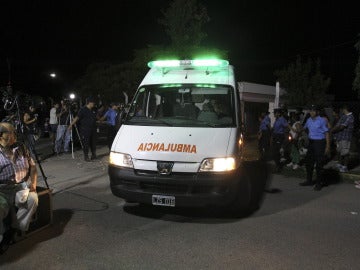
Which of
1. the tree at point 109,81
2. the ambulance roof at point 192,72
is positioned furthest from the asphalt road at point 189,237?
the tree at point 109,81

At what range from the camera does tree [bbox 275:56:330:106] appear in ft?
110

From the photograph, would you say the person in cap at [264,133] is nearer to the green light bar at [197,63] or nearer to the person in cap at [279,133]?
the person in cap at [279,133]

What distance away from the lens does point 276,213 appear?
6719mm

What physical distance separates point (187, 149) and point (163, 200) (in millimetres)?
779

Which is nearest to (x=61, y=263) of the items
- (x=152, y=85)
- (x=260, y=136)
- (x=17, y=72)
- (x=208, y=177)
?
(x=208, y=177)

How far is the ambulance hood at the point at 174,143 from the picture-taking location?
5.69 meters

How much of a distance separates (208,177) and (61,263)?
2160 mm

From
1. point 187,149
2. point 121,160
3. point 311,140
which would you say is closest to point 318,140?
point 311,140

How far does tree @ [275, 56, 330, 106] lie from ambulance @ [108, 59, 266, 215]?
1091 inches

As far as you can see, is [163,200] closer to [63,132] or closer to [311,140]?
[311,140]

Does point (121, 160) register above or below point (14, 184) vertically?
above

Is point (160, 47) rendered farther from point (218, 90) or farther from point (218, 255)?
point (218, 255)

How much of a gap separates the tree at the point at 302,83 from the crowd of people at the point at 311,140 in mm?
20991

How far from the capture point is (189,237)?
17.9ft
